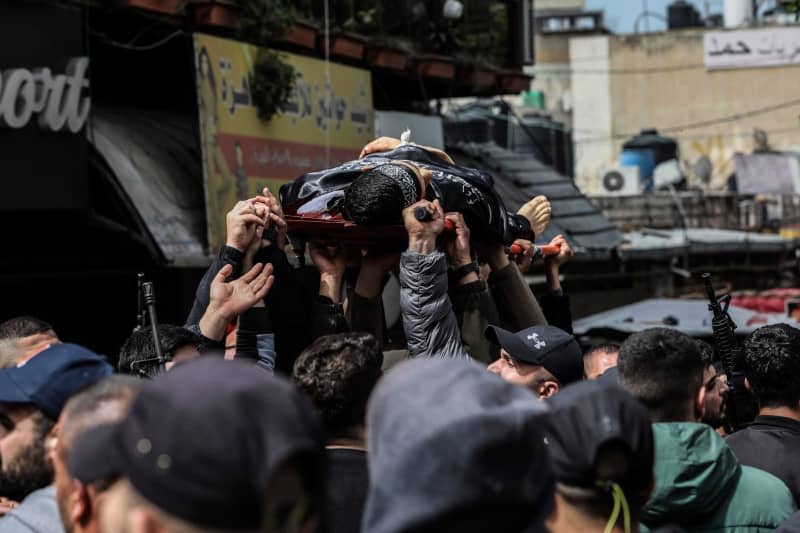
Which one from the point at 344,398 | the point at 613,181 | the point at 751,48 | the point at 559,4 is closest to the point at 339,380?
the point at 344,398

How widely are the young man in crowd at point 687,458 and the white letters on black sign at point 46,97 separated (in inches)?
249

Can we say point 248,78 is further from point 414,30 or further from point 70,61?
point 414,30

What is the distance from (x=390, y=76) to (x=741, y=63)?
29.0 m

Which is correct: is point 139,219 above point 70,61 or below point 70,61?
below

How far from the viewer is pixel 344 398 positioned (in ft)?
11.2

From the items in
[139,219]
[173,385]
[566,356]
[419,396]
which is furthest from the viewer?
[139,219]

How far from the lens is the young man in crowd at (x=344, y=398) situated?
3270 mm

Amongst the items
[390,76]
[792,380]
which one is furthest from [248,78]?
[792,380]

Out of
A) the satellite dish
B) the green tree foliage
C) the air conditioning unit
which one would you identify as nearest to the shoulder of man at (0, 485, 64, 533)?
the green tree foliage

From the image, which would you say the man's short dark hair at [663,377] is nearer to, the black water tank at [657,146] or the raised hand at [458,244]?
the raised hand at [458,244]

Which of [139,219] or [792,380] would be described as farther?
[139,219]

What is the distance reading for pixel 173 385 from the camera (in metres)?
1.88

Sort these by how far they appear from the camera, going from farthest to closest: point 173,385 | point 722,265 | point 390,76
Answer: point 722,265 < point 390,76 < point 173,385

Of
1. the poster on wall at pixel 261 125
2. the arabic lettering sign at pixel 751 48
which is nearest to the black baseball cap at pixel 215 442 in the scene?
the poster on wall at pixel 261 125
